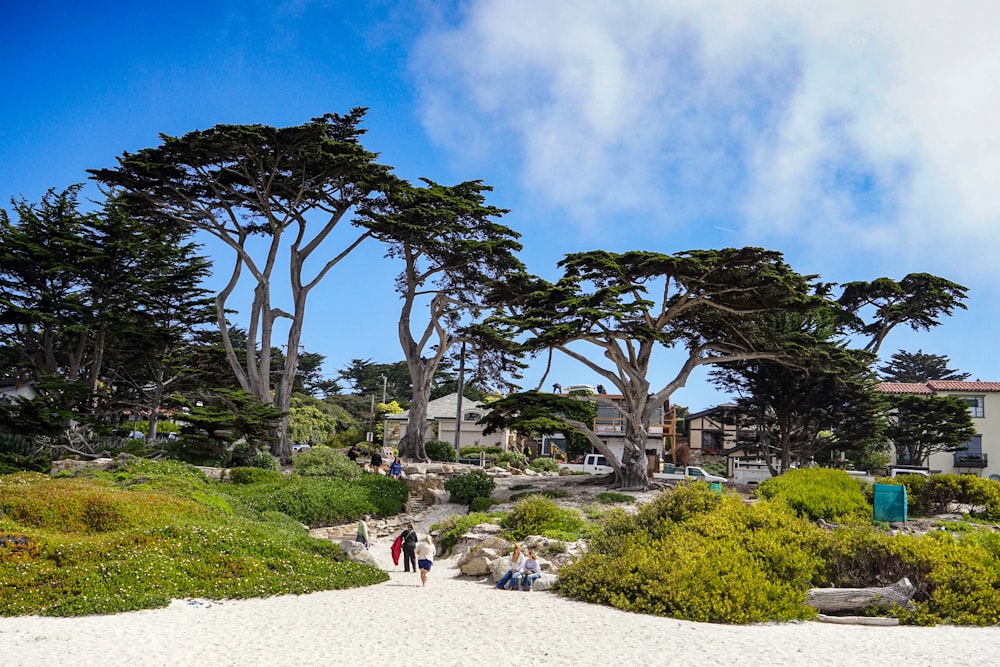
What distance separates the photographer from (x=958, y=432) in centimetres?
4159

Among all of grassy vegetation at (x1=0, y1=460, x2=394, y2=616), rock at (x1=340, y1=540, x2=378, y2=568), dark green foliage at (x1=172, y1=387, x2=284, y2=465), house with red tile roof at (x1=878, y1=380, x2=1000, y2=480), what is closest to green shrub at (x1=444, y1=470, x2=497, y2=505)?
dark green foliage at (x1=172, y1=387, x2=284, y2=465)

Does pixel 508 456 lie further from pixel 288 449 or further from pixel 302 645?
pixel 302 645

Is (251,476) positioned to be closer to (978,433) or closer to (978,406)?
(978,433)

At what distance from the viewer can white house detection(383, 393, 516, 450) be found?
161 feet

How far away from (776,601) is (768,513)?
3.29 m

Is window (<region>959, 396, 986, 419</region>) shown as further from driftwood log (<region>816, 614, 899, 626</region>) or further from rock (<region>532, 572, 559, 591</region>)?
rock (<region>532, 572, 559, 591</region>)

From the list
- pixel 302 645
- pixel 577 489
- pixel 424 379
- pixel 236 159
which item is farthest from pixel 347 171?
pixel 302 645

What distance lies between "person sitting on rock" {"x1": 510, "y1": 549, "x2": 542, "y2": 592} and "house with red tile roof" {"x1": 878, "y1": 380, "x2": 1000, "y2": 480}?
40689 mm

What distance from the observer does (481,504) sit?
26141 mm

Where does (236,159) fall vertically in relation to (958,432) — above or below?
above

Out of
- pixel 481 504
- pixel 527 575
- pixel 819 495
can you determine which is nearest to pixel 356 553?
pixel 527 575

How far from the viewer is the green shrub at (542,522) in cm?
1902

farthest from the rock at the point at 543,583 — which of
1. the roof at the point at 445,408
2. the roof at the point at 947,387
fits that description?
the roof at the point at 947,387

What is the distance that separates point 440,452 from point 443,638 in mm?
29233
